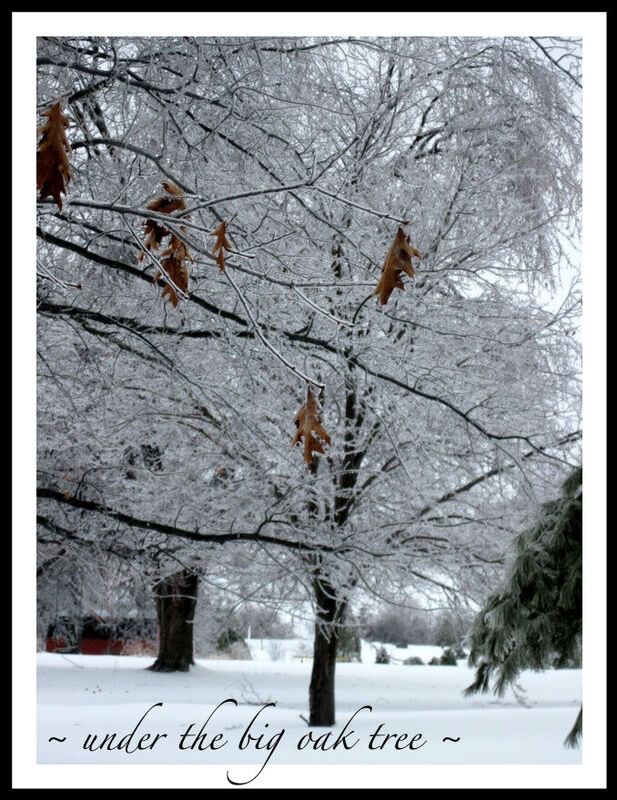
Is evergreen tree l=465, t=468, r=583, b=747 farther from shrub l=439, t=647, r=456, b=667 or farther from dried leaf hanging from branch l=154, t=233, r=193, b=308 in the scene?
shrub l=439, t=647, r=456, b=667

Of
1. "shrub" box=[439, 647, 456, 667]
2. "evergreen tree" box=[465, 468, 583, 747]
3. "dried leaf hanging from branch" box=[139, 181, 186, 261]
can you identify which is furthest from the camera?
"shrub" box=[439, 647, 456, 667]

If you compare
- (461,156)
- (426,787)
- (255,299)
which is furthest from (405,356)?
(461,156)

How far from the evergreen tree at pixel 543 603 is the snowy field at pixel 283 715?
45 centimetres

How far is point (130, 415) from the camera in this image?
4.70 metres

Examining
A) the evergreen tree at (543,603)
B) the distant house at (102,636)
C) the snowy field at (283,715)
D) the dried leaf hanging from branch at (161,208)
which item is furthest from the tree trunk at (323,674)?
the distant house at (102,636)

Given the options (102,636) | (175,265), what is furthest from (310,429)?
(102,636)

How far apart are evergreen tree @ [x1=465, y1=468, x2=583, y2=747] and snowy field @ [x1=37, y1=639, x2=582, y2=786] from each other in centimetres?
45

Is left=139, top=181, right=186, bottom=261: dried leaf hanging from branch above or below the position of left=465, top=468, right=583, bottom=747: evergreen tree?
above

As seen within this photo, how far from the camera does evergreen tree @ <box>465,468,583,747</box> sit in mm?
3586

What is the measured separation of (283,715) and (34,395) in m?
5.71

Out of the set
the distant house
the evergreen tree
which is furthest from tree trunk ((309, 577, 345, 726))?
the distant house

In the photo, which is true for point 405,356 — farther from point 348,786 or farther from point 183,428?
point 183,428

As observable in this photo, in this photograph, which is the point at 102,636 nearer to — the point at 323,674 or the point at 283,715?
the point at 283,715
